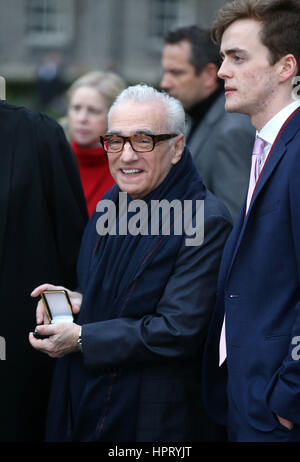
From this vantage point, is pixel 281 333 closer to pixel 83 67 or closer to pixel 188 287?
pixel 188 287

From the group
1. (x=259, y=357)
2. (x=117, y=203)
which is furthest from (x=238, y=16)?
(x=259, y=357)

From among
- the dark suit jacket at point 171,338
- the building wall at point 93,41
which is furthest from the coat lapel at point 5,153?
the building wall at point 93,41

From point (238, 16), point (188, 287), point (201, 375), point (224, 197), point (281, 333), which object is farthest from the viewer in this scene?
point (224, 197)

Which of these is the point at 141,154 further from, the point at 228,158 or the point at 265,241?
the point at 228,158

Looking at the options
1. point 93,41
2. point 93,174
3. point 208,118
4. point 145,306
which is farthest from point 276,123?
point 93,41

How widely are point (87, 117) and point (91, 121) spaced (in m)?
0.05

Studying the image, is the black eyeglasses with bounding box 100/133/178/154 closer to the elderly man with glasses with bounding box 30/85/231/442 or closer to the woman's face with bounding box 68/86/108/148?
the elderly man with glasses with bounding box 30/85/231/442

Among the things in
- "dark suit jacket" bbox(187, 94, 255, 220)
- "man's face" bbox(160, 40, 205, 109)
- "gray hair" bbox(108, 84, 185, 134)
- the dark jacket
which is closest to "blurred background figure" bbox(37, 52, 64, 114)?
"man's face" bbox(160, 40, 205, 109)

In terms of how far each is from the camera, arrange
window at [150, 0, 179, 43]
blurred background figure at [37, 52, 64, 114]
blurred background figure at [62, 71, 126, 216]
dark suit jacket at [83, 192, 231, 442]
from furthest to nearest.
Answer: window at [150, 0, 179, 43], blurred background figure at [37, 52, 64, 114], blurred background figure at [62, 71, 126, 216], dark suit jacket at [83, 192, 231, 442]

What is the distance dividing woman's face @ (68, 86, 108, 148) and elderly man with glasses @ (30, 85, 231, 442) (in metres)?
1.68
